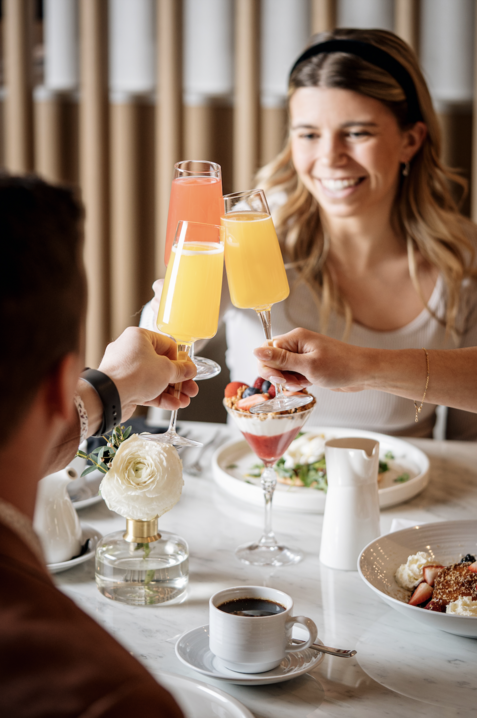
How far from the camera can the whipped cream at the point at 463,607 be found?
1056 millimetres

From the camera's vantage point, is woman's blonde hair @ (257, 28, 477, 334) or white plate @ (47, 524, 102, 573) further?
woman's blonde hair @ (257, 28, 477, 334)

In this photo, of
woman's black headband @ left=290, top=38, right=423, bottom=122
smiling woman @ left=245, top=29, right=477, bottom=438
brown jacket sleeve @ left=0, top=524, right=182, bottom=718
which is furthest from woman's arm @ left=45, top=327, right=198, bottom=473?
woman's black headband @ left=290, top=38, right=423, bottom=122

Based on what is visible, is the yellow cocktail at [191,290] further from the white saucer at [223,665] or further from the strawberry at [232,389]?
the white saucer at [223,665]

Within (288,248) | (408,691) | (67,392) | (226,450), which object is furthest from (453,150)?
(67,392)

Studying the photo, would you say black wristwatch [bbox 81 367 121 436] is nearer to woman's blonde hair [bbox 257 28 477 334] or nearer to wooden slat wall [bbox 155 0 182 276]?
woman's blonde hair [bbox 257 28 477 334]

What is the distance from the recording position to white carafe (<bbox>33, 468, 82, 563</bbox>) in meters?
1.26

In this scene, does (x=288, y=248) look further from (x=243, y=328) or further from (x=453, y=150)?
(x=453, y=150)

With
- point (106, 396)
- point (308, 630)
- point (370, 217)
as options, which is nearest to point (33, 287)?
point (106, 396)

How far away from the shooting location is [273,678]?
0.97m

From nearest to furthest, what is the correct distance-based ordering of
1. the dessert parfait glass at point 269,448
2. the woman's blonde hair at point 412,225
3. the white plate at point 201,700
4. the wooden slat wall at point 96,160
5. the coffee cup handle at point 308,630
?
the white plate at point 201,700 → the coffee cup handle at point 308,630 → the dessert parfait glass at point 269,448 → the woman's blonde hair at point 412,225 → the wooden slat wall at point 96,160

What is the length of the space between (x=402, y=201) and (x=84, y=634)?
210 centimetres

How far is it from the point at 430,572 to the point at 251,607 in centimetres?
32

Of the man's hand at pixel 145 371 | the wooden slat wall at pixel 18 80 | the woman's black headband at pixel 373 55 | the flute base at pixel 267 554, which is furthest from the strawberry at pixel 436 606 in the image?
the wooden slat wall at pixel 18 80

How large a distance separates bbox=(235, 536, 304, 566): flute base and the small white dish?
1.13 feet
